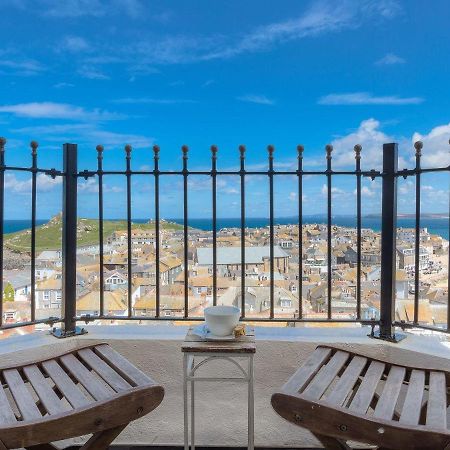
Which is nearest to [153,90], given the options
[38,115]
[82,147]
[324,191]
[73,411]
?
[38,115]

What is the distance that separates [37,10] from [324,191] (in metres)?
5.03

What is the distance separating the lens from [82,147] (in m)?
2.51

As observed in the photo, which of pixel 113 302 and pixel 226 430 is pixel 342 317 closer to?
pixel 226 430

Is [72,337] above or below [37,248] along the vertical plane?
below

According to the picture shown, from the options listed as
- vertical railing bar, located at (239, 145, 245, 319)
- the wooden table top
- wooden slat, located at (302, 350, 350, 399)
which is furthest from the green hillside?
wooden slat, located at (302, 350, 350, 399)

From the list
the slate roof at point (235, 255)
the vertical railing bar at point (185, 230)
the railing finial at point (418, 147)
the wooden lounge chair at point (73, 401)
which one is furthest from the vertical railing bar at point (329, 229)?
the wooden lounge chair at point (73, 401)

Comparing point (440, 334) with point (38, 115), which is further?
point (38, 115)

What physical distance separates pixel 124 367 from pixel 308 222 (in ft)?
4.53

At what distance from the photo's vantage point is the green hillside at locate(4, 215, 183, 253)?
245 cm

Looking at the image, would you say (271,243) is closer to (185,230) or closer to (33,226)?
(185,230)

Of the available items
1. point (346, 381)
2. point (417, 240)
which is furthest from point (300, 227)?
point (346, 381)

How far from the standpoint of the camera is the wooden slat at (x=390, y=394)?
4.62 ft

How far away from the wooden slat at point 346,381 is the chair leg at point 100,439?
2.63ft

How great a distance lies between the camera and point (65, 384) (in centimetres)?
161
